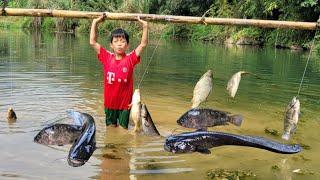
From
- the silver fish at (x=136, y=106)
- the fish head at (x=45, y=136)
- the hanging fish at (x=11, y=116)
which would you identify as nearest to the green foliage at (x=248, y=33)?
the hanging fish at (x=11, y=116)

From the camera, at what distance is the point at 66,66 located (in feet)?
61.5

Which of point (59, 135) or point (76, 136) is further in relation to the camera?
point (59, 135)

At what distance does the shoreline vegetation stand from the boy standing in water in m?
23.5

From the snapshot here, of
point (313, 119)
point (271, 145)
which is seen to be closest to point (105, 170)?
point (271, 145)

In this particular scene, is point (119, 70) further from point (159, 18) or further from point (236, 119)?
point (236, 119)

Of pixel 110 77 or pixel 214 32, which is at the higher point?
pixel 110 77

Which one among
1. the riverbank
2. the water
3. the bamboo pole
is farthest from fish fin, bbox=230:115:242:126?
the riverbank

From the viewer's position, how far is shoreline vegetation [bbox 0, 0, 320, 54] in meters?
33.3

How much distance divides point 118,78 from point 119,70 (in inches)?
5.0

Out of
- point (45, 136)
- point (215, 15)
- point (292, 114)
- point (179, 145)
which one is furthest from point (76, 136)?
point (215, 15)

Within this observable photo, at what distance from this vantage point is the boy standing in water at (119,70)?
7594 mm

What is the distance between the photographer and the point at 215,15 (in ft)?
139

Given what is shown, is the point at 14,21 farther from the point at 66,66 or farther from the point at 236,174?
the point at 236,174

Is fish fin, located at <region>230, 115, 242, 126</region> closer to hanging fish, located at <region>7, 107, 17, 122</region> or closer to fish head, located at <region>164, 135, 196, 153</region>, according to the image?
fish head, located at <region>164, 135, 196, 153</region>
